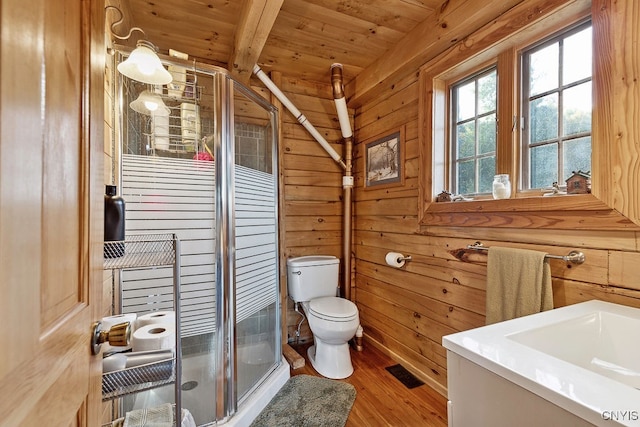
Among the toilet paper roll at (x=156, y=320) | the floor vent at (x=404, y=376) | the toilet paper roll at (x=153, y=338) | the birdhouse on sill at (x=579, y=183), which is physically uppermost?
the birdhouse on sill at (x=579, y=183)

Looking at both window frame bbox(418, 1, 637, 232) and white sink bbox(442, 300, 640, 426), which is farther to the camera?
window frame bbox(418, 1, 637, 232)

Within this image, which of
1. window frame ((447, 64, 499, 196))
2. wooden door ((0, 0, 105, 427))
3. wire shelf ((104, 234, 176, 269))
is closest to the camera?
wooden door ((0, 0, 105, 427))

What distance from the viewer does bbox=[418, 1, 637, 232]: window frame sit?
1172 millimetres

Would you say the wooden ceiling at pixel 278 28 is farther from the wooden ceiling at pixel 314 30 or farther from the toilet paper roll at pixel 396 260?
the toilet paper roll at pixel 396 260

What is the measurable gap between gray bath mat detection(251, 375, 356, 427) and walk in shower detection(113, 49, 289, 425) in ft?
0.36

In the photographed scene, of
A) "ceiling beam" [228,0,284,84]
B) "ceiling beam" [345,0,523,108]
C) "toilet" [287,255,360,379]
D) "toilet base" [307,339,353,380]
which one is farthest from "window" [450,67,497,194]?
"toilet base" [307,339,353,380]

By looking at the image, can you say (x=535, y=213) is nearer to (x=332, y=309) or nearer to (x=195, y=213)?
(x=332, y=309)

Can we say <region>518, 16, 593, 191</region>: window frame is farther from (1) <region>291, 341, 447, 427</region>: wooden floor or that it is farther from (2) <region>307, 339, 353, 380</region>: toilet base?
(2) <region>307, 339, 353, 380</region>: toilet base

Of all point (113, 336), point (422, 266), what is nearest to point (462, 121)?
point (422, 266)

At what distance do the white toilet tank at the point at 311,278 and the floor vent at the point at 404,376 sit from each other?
703 mm

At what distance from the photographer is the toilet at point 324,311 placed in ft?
6.72

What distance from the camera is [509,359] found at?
27.1 inches

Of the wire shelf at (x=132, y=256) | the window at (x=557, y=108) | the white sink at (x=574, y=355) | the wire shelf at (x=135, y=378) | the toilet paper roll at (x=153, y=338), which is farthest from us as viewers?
the window at (x=557, y=108)

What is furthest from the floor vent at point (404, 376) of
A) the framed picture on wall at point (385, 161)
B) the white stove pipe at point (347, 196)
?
the framed picture on wall at point (385, 161)
